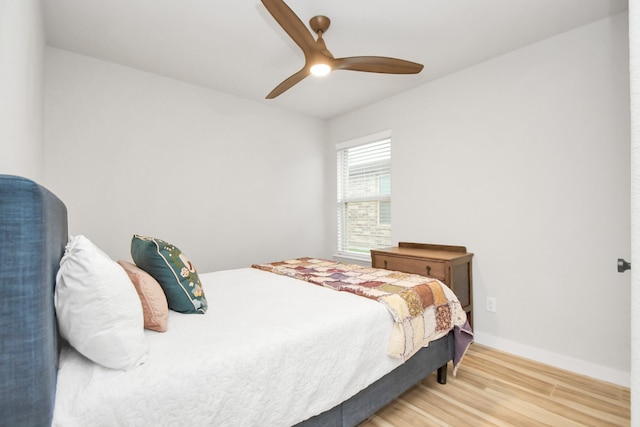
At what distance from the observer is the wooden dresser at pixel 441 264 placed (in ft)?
8.29

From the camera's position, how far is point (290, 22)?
1.63 m

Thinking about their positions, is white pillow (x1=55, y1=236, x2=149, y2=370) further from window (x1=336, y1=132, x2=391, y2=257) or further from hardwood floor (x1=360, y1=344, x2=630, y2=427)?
window (x1=336, y1=132, x2=391, y2=257)

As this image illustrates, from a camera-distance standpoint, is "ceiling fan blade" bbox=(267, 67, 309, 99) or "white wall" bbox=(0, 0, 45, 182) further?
"ceiling fan blade" bbox=(267, 67, 309, 99)

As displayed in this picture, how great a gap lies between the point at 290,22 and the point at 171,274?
1.40m

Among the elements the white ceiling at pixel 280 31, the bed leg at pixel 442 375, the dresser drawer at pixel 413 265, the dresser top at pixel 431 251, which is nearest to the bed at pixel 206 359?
the bed leg at pixel 442 375

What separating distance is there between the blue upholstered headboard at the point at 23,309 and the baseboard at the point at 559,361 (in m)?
2.94

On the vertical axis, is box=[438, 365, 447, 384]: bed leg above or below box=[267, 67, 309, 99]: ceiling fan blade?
below

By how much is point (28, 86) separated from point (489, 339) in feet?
11.9

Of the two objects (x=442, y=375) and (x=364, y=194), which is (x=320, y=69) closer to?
(x=364, y=194)

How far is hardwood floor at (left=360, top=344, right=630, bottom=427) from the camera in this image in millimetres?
1722

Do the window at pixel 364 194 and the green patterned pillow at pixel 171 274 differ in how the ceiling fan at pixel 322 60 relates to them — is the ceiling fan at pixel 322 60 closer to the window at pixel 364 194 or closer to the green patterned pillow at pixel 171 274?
the green patterned pillow at pixel 171 274

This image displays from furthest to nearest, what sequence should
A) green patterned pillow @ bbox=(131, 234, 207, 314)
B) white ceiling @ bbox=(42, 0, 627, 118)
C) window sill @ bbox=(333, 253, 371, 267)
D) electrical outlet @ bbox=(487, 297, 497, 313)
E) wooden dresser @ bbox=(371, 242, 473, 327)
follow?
1. window sill @ bbox=(333, 253, 371, 267)
2. electrical outlet @ bbox=(487, 297, 497, 313)
3. wooden dresser @ bbox=(371, 242, 473, 327)
4. white ceiling @ bbox=(42, 0, 627, 118)
5. green patterned pillow @ bbox=(131, 234, 207, 314)

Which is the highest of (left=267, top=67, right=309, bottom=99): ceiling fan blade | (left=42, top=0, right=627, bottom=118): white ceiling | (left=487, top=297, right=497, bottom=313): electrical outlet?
(left=42, top=0, right=627, bottom=118): white ceiling

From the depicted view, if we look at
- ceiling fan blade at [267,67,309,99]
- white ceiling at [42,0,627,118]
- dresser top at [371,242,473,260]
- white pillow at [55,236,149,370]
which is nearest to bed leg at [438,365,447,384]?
dresser top at [371,242,473,260]
